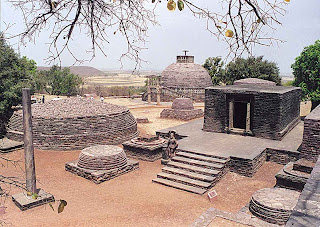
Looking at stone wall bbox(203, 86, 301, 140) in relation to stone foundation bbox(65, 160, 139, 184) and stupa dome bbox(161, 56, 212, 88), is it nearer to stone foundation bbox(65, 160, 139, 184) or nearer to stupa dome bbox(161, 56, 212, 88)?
stone foundation bbox(65, 160, 139, 184)

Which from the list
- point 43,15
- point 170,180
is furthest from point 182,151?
point 43,15

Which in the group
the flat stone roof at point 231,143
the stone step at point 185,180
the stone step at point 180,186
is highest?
the flat stone roof at point 231,143

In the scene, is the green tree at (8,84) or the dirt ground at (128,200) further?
the green tree at (8,84)

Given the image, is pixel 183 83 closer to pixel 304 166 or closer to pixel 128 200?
pixel 304 166

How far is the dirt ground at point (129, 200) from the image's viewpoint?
270 inches

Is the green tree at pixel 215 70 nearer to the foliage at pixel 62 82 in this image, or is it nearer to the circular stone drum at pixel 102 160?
the foliage at pixel 62 82

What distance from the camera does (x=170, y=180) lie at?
9.51 meters

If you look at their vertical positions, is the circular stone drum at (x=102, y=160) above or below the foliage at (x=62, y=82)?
below

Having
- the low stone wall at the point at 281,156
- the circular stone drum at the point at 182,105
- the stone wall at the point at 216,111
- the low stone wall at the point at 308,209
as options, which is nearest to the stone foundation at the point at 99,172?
the stone wall at the point at 216,111

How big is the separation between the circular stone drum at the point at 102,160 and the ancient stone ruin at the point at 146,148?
141 cm

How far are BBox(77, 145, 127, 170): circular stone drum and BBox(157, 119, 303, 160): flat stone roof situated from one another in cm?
246

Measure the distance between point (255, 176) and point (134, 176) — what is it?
426 centimetres

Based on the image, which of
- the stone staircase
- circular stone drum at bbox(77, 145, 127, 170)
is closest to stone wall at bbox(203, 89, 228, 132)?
the stone staircase

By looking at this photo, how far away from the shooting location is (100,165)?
9805mm
